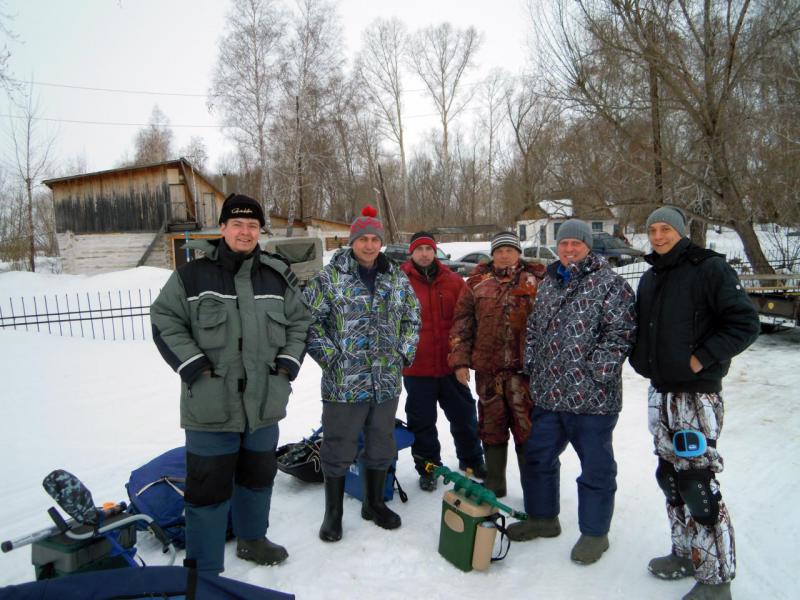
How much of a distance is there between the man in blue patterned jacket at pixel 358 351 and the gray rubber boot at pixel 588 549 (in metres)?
1.07

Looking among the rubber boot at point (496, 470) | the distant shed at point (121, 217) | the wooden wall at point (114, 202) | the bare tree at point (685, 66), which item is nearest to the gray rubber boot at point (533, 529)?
the rubber boot at point (496, 470)

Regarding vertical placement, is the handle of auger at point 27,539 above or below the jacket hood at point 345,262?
below

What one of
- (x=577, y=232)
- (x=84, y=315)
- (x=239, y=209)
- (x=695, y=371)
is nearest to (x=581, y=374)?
(x=695, y=371)

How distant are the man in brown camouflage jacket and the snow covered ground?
53 centimetres

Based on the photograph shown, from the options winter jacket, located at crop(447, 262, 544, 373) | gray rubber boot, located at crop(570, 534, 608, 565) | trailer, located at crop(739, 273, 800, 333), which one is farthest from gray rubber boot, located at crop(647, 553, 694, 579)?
trailer, located at crop(739, 273, 800, 333)

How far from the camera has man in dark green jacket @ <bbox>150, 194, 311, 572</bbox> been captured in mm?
2342

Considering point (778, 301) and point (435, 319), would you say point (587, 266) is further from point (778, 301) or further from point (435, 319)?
point (778, 301)

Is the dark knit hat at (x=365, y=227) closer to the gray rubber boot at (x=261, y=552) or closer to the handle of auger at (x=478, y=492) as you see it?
the handle of auger at (x=478, y=492)

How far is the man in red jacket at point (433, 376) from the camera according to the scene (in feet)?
11.9

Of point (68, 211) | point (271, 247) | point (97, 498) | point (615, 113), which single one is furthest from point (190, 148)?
point (97, 498)

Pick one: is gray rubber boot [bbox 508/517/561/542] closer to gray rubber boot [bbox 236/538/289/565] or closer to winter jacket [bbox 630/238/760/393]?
winter jacket [bbox 630/238/760/393]

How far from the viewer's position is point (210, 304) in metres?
2.39

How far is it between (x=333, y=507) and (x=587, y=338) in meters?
1.81

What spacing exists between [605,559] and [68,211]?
23690mm
